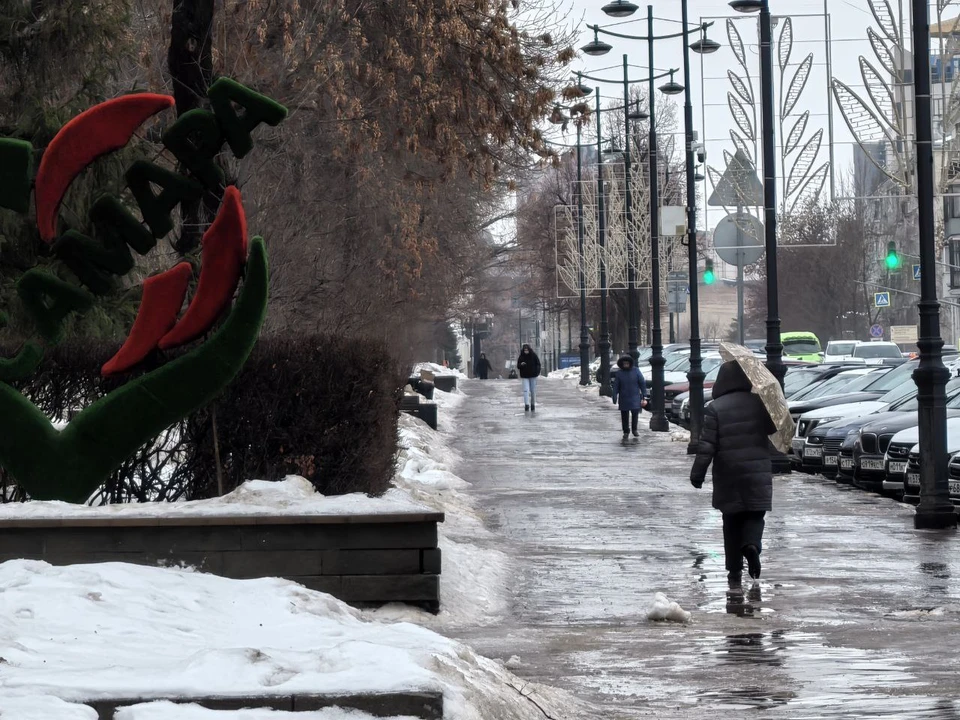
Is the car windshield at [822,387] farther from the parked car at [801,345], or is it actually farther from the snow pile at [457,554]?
the parked car at [801,345]

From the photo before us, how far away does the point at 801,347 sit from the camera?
60.4m

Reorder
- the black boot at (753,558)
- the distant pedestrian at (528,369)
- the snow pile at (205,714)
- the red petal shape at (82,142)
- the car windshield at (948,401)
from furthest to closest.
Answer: the distant pedestrian at (528,369) < the car windshield at (948,401) < the black boot at (753,558) < the red petal shape at (82,142) < the snow pile at (205,714)

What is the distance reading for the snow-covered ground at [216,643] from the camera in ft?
21.1

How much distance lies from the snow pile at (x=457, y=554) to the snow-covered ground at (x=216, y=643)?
0.16 feet

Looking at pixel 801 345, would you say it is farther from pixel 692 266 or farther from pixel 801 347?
pixel 692 266

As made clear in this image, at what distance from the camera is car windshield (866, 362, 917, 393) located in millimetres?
26891

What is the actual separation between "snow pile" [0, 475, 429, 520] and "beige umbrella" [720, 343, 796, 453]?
3.43 metres

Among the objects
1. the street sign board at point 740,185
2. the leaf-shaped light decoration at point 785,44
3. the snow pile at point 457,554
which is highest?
the leaf-shaped light decoration at point 785,44

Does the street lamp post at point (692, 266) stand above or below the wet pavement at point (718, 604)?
above

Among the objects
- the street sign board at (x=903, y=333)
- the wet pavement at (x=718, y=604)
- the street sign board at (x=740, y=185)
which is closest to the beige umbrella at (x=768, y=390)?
the wet pavement at (x=718, y=604)

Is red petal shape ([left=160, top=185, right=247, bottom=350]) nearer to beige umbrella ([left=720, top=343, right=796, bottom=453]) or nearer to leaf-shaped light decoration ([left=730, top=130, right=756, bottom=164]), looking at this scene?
beige umbrella ([left=720, top=343, right=796, bottom=453])

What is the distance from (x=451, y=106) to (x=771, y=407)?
713cm

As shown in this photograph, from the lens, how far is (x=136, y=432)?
11711mm

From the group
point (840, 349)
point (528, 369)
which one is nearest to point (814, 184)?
point (528, 369)
